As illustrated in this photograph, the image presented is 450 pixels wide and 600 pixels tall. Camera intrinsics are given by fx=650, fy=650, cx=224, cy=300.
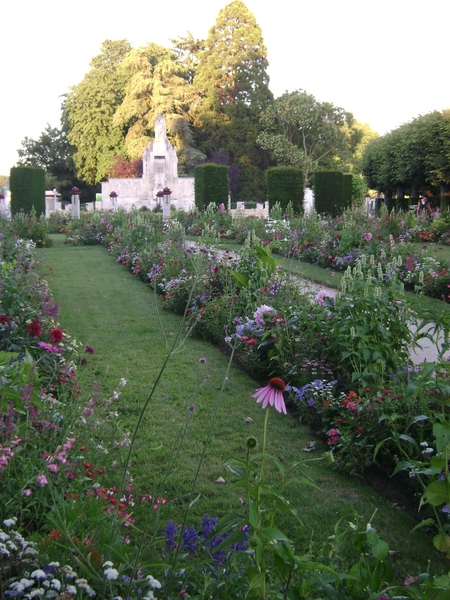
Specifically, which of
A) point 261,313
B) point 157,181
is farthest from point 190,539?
point 157,181

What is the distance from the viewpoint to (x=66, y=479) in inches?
97.0

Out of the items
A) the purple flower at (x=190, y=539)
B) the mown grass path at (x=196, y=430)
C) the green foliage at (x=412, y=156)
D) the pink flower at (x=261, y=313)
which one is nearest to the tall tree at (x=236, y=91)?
the green foliage at (x=412, y=156)

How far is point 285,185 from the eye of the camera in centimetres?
2102

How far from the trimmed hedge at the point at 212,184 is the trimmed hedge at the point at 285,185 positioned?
4.86 ft

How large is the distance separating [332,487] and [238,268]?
3768 millimetres

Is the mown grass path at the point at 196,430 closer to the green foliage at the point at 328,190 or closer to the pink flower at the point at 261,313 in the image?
the pink flower at the point at 261,313

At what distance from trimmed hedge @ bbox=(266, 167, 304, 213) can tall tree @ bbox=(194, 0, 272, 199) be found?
59.9 feet

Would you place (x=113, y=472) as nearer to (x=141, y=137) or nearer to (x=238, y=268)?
(x=238, y=268)

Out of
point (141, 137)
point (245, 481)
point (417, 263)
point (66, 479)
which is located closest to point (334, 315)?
point (66, 479)

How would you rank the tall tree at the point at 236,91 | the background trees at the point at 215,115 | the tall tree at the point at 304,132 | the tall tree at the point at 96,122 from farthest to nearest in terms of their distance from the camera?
the tall tree at the point at 96,122 → the tall tree at the point at 236,91 → the background trees at the point at 215,115 → the tall tree at the point at 304,132

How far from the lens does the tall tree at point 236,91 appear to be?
130 feet

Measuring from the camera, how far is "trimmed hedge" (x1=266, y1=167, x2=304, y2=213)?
20875mm

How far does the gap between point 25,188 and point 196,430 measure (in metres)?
18.3

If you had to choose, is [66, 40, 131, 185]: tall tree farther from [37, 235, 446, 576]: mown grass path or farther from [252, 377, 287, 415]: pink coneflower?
[252, 377, 287, 415]: pink coneflower
